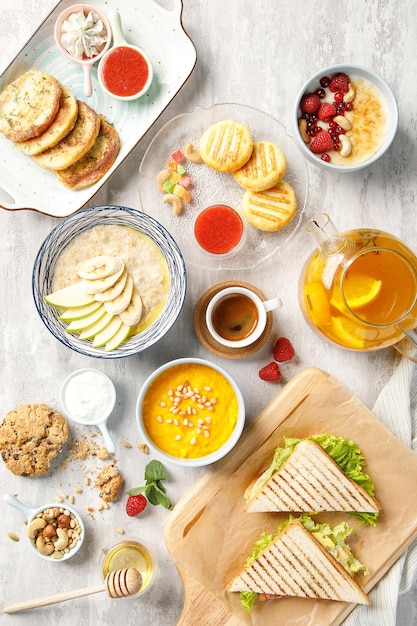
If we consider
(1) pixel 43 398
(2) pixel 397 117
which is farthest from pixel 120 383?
(2) pixel 397 117

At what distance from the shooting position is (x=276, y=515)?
265cm

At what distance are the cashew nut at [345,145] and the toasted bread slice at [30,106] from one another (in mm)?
1264

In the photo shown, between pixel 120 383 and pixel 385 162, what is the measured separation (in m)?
1.65

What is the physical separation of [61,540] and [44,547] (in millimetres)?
89

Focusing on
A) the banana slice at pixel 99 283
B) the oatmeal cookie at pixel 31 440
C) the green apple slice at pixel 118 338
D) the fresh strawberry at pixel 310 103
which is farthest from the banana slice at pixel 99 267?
the fresh strawberry at pixel 310 103

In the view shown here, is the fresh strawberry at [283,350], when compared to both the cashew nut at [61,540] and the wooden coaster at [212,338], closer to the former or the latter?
the wooden coaster at [212,338]

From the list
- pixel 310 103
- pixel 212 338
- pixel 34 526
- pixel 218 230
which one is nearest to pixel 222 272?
pixel 218 230

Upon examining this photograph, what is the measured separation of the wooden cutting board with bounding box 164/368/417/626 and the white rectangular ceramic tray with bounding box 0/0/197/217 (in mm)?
1343

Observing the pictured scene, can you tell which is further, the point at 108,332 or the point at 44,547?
the point at 44,547

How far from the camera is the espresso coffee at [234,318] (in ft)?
9.02

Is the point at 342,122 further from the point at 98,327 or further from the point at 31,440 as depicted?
the point at 31,440

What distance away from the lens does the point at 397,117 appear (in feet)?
8.59

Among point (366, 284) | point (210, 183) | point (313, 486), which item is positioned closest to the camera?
point (366, 284)

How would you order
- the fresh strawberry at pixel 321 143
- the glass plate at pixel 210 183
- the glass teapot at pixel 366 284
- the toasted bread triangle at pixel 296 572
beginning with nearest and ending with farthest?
1. the glass teapot at pixel 366 284
2. the toasted bread triangle at pixel 296 572
3. the fresh strawberry at pixel 321 143
4. the glass plate at pixel 210 183
